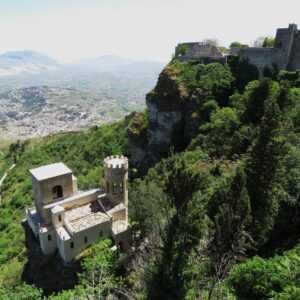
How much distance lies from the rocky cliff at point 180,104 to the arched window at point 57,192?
1005 inches

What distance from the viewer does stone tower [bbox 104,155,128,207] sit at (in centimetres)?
3105

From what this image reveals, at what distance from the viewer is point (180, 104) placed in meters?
53.8

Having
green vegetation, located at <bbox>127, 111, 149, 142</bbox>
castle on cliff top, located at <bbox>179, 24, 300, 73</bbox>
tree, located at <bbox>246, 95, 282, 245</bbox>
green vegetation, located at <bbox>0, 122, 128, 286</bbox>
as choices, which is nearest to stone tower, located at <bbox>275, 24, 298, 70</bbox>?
castle on cliff top, located at <bbox>179, 24, 300, 73</bbox>

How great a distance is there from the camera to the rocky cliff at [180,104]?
5178cm

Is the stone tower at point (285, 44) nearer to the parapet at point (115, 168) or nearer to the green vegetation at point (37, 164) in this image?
the parapet at point (115, 168)

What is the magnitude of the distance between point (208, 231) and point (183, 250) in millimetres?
2646

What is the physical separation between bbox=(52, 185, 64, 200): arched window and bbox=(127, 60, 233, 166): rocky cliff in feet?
83.7

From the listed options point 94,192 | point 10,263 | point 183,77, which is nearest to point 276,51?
point 183,77

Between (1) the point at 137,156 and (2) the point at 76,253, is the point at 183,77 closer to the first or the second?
(1) the point at 137,156

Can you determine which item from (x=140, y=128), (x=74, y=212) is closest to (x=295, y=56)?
(x=140, y=128)

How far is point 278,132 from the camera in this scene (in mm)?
20000

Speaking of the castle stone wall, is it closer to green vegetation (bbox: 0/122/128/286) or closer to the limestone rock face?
the limestone rock face

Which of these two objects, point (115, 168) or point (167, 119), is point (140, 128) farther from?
point (115, 168)

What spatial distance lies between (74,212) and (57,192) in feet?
11.7
